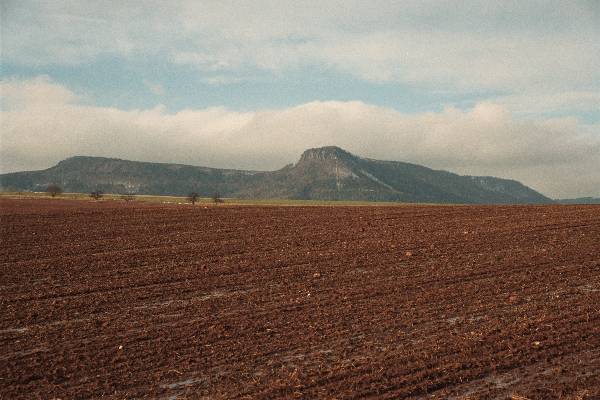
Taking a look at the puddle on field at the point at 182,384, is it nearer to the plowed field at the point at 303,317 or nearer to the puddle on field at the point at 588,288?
the plowed field at the point at 303,317

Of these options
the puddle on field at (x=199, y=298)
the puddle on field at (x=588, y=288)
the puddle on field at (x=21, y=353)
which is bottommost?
the puddle on field at (x=21, y=353)

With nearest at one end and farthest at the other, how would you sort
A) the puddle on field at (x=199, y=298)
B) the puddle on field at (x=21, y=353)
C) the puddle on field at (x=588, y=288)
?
1. the puddle on field at (x=21, y=353)
2. the puddle on field at (x=199, y=298)
3. the puddle on field at (x=588, y=288)

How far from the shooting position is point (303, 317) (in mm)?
13422

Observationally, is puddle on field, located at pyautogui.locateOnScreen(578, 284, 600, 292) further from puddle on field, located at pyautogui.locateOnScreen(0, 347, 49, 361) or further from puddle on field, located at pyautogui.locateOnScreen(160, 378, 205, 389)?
puddle on field, located at pyautogui.locateOnScreen(0, 347, 49, 361)

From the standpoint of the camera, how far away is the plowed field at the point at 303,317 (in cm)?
943

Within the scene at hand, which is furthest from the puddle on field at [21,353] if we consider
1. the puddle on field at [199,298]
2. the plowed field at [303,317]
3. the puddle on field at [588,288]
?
the puddle on field at [588,288]

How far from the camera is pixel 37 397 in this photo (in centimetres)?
901

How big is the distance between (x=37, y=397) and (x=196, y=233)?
22123 mm

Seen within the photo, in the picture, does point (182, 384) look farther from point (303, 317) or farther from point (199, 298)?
point (199, 298)

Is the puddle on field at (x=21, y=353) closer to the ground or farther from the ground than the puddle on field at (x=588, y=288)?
closer to the ground

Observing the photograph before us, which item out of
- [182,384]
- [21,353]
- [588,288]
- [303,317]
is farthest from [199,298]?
[588,288]

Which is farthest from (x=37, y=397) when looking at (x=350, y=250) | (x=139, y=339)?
(x=350, y=250)

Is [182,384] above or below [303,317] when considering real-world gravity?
below

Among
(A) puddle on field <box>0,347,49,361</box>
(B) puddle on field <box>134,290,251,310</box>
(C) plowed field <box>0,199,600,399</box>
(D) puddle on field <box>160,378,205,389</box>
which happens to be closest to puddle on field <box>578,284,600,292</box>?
(C) plowed field <box>0,199,600,399</box>
